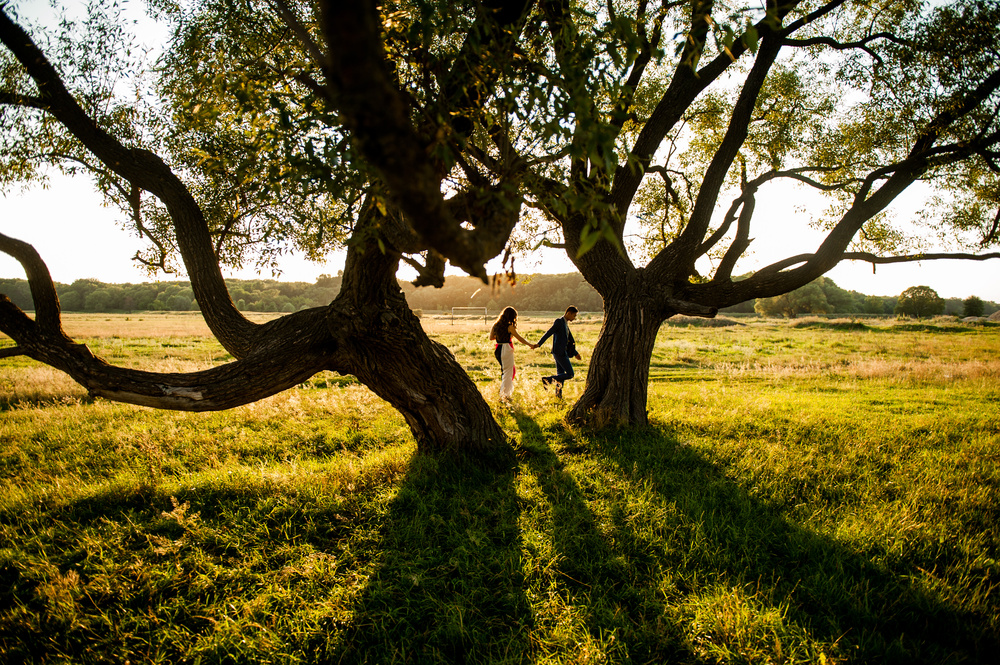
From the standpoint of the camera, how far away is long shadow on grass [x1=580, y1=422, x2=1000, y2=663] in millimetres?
3320

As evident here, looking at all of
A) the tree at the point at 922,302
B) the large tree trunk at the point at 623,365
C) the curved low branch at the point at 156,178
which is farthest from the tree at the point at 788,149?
the tree at the point at 922,302

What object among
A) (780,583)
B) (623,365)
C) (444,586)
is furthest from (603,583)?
(623,365)

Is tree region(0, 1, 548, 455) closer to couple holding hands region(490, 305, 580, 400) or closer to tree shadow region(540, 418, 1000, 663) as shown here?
tree shadow region(540, 418, 1000, 663)

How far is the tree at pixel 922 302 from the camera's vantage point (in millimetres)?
72269

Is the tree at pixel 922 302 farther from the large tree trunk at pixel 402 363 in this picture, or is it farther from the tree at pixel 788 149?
the large tree trunk at pixel 402 363

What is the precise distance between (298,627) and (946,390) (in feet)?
61.1

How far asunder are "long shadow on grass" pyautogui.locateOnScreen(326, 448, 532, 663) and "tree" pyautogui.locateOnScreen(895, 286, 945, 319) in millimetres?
97240

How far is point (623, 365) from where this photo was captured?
791 centimetres

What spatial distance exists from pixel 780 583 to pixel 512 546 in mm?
2523

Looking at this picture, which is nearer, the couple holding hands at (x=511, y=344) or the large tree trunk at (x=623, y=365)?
the large tree trunk at (x=623, y=365)

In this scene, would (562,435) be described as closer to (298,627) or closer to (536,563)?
(536,563)

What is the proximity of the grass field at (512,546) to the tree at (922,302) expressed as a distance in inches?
3552

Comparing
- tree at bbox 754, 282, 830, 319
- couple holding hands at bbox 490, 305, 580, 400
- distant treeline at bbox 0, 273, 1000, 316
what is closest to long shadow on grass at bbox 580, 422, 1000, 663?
couple holding hands at bbox 490, 305, 580, 400

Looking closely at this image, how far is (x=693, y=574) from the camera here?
4008 mm
